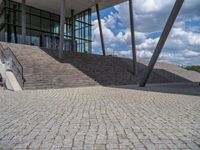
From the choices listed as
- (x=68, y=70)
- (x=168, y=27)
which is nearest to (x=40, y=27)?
(x=68, y=70)

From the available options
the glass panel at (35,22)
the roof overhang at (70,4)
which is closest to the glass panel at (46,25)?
the glass panel at (35,22)

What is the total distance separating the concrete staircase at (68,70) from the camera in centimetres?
2119

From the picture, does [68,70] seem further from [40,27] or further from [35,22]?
[40,27]

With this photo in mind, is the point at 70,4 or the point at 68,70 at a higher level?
the point at 70,4

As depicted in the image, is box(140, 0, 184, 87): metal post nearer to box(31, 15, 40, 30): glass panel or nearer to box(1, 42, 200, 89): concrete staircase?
box(1, 42, 200, 89): concrete staircase

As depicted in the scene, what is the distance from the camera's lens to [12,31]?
38.3m

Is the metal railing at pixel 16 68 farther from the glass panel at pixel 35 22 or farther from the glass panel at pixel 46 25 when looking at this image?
the glass panel at pixel 46 25

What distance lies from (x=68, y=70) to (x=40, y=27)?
64.3 feet

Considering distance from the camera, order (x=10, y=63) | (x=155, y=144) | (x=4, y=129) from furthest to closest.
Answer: (x=10, y=63) → (x=4, y=129) → (x=155, y=144)

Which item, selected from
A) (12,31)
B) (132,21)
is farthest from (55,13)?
(132,21)

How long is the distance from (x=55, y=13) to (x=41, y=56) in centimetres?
2024

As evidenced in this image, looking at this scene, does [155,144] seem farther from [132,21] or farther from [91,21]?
[91,21]

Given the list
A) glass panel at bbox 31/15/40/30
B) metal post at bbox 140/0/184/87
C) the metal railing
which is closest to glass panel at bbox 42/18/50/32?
glass panel at bbox 31/15/40/30

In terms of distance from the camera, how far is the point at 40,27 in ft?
139
